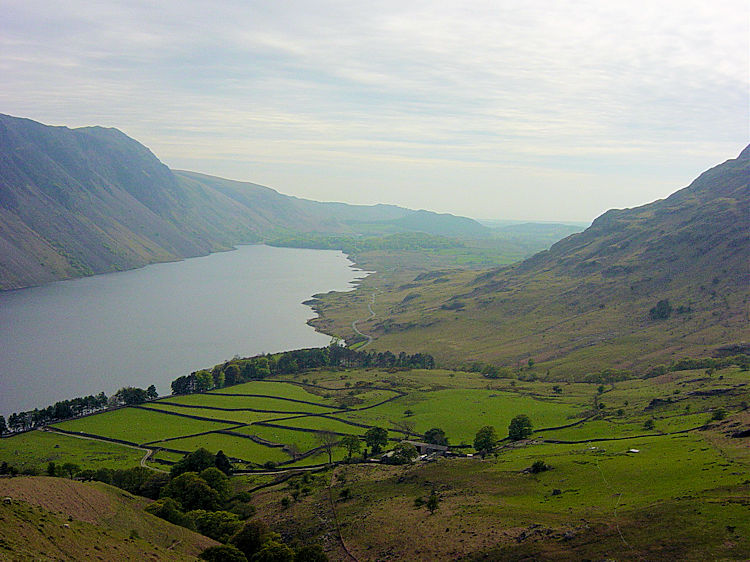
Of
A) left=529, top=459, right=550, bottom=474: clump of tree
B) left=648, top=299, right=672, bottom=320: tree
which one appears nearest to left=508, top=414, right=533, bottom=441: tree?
left=529, top=459, right=550, bottom=474: clump of tree

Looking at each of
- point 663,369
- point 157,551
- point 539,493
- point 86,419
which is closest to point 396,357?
point 663,369

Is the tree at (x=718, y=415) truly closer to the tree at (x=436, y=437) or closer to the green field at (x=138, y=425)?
A: the tree at (x=436, y=437)

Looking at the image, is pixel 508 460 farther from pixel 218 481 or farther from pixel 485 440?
pixel 218 481

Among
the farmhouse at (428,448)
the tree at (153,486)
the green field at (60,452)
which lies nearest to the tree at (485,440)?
the farmhouse at (428,448)

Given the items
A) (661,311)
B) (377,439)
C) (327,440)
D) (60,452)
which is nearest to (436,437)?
(377,439)

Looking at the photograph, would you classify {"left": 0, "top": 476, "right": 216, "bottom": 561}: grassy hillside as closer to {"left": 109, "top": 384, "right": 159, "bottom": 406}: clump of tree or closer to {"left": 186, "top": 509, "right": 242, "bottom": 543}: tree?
{"left": 186, "top": 509, "right": 242, "bottom": 543}: tree
